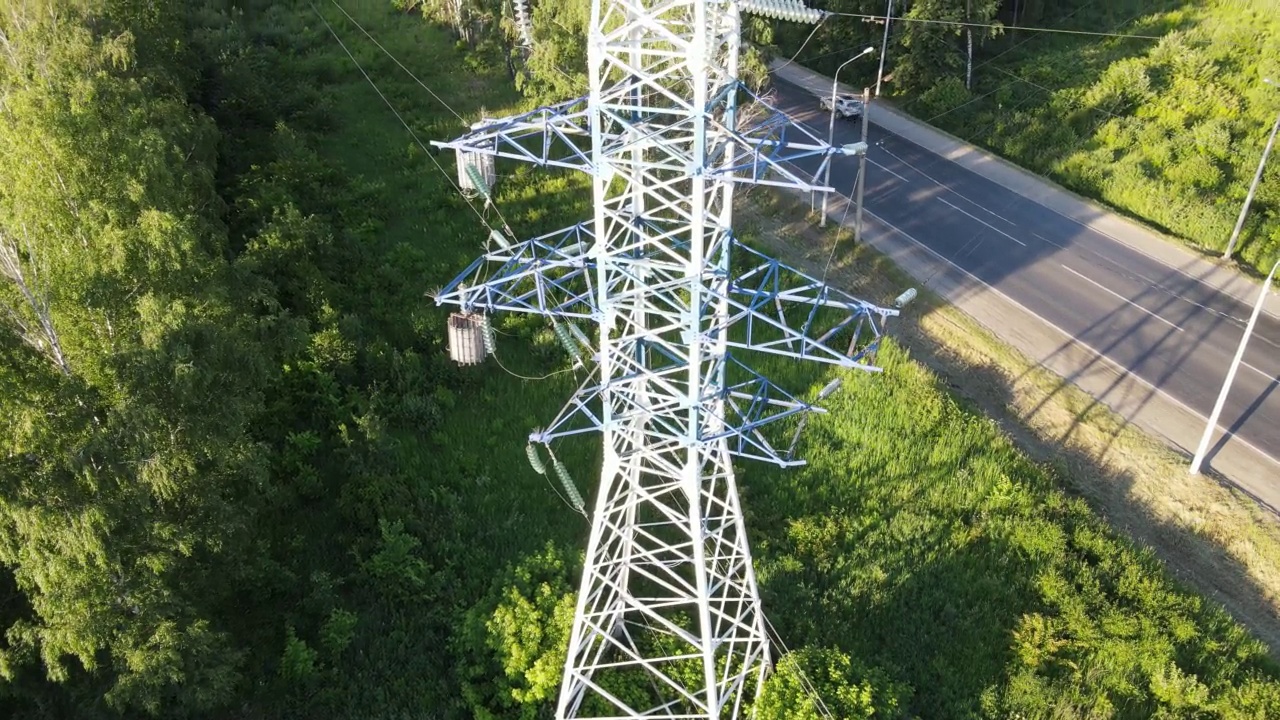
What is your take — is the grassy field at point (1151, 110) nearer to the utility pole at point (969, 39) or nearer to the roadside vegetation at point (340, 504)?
the utility pole at point (969, 39)

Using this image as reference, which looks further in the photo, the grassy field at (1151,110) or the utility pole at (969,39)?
the utility pole at (969,39)

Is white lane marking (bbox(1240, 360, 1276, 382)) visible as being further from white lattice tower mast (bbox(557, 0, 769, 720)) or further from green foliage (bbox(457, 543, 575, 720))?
green foliage (bbox(457, 543, 575, 720))

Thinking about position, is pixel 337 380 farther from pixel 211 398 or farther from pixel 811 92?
pixel 811 92

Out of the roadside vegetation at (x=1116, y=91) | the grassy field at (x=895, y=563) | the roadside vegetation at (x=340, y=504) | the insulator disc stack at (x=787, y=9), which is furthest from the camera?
the roadside vegetation at (x=1116, y=91)

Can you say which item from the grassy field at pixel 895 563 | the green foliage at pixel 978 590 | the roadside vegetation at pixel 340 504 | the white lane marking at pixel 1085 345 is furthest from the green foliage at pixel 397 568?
the white lane marking at pixel 1085 345

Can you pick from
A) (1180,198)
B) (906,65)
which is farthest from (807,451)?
(906,65)

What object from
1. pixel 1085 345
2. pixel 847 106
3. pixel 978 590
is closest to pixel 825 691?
pixel 978 590

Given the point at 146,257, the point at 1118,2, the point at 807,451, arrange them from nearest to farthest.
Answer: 1. the point at 146,257
2. the point at 807,451
3. the point at 1118,2

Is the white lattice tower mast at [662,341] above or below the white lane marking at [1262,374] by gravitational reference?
above
